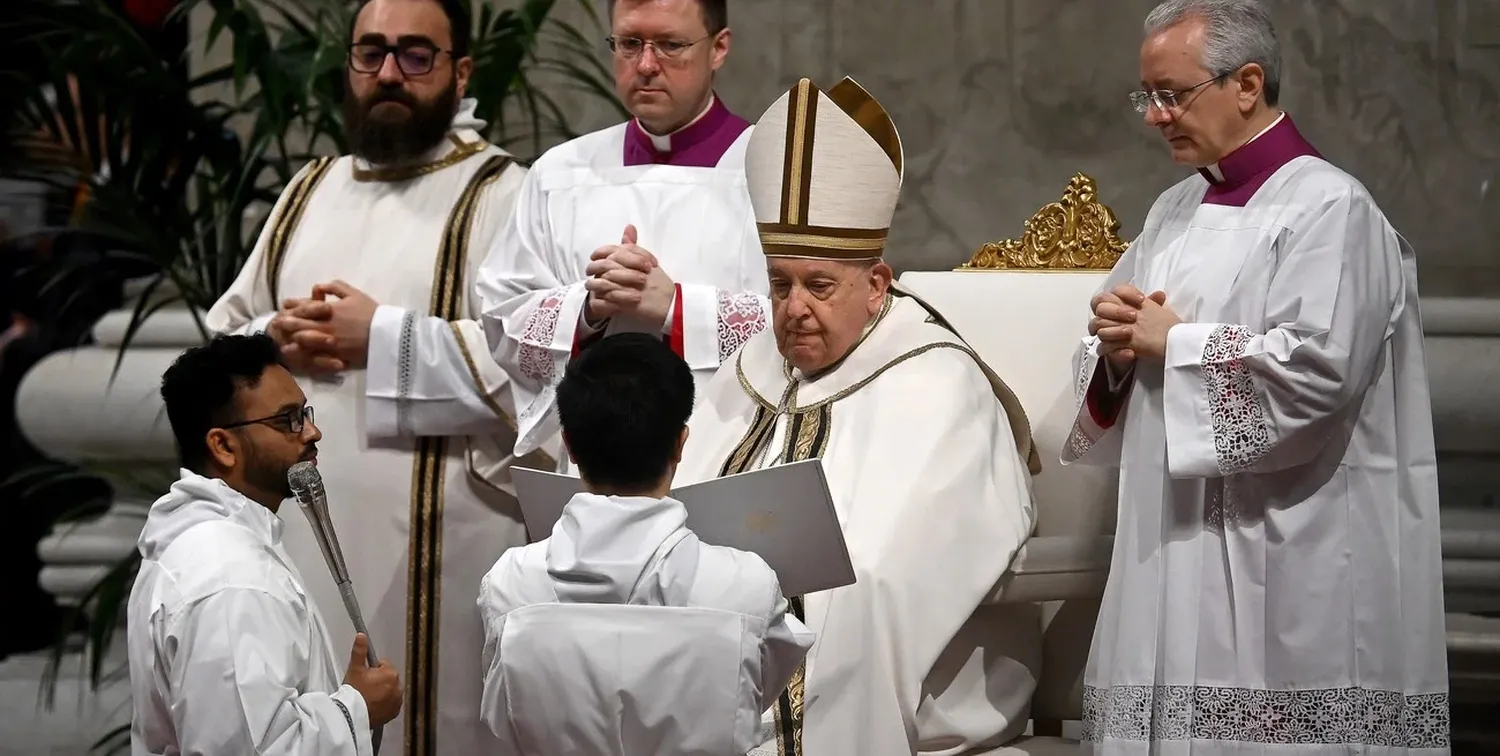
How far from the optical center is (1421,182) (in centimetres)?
Result: 517

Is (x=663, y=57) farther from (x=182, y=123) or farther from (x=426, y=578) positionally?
(x=182, y=123)

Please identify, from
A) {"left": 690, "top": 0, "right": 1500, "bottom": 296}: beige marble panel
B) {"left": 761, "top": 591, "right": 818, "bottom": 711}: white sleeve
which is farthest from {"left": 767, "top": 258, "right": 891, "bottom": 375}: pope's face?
{"left": 690, "top": 0, "right": 1500, "bottom": 296}: beige marble panel

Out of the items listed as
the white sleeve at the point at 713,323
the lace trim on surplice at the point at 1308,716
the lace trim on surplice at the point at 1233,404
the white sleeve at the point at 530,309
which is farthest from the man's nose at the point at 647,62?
the lace trim on surplice at the point at 1308,716

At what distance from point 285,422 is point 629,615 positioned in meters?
0.76

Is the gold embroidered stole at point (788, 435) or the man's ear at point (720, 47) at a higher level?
the man's ear at point (720, 47)

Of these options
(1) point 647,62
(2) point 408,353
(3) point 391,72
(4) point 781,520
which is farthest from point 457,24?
(4) point 781,520

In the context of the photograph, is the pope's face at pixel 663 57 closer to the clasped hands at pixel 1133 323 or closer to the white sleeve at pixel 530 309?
the white sleeve at pixel 530 309

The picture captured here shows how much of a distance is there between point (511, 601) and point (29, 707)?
3613mm

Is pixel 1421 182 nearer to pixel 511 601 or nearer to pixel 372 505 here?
pixel 372 505

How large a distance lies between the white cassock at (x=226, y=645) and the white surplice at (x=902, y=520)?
92 cm

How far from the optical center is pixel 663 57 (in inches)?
167

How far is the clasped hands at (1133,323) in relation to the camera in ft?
11.7

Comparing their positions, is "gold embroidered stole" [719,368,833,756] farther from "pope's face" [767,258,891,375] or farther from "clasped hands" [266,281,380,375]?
"clasped hands" [266,281,380,375]

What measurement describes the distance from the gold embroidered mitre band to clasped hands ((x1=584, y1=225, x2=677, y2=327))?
0.31m
